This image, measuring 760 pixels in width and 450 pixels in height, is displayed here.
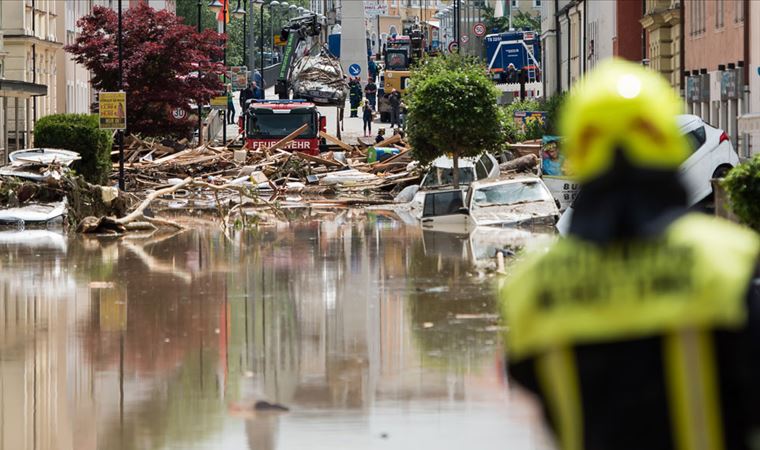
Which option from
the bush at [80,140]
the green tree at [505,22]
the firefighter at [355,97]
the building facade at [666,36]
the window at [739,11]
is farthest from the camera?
the green tree at [505,22]

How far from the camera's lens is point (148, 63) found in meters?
53.5

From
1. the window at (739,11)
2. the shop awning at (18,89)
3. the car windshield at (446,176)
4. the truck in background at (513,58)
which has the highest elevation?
the truck in background at (513,58)

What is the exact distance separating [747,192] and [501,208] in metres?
15.4

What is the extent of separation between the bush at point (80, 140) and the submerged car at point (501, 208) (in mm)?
11153

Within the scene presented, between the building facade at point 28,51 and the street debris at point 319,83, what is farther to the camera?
the street debris at point 319,83

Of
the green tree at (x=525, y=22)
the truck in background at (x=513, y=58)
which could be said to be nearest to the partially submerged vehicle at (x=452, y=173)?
the truck in background at (x=513, y=58)

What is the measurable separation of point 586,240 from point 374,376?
10996 millimetres

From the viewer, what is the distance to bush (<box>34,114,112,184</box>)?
135 ft

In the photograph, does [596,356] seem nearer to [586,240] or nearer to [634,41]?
[586,240]

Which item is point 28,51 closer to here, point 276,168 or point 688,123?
point 276,168

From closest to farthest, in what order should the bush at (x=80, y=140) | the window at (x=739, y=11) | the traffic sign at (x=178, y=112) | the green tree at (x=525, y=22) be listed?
the window at (x=739, y=11), the bush at (x=80, y=140), the traffic sign at (x=178, y=112), the green tree at (x=525, y=22)

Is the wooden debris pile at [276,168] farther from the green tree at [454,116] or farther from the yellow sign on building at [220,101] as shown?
the yellow sign on building at [220,101]

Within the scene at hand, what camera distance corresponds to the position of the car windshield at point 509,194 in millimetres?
31766

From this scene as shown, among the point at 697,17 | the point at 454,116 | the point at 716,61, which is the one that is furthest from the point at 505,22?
the point at 454,116
